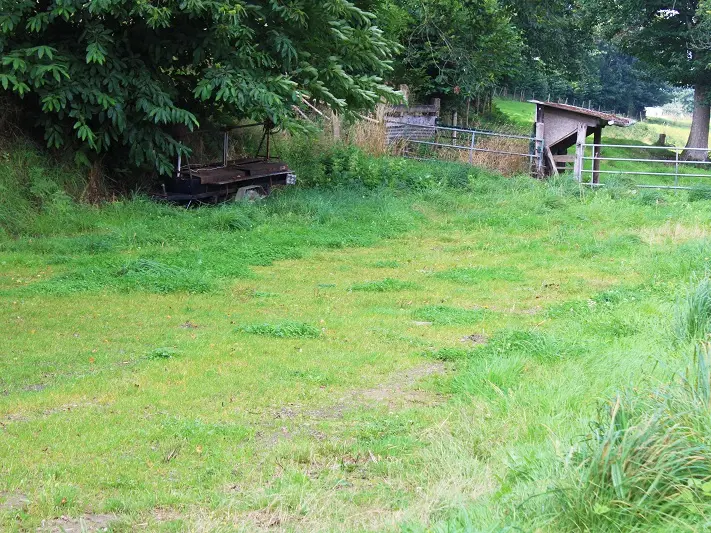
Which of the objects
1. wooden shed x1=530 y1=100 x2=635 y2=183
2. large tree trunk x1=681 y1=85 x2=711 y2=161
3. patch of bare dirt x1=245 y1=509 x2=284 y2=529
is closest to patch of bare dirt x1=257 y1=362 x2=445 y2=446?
patch of bare dirt x1=245 y1=509 x2=284 y2=529

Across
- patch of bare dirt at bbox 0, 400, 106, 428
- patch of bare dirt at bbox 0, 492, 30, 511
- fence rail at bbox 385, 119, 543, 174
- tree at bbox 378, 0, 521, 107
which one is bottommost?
patch of bare dirt at bbox 0, 492, 30, 511

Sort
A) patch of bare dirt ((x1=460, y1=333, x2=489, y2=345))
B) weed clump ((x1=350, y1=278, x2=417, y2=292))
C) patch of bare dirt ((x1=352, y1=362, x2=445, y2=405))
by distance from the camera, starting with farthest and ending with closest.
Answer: weed clump ((x1=350, y1=278, x2=417, y2=292)) < patch of bare dirt ((x1=460, y1=333, x2=489, y2=345)) < patch of bare dirt ((x1=352, y1=362, x2=445, y2=405))

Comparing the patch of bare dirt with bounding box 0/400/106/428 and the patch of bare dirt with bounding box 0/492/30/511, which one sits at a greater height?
the patch of bare dirt with bounding box 0/400/106/428

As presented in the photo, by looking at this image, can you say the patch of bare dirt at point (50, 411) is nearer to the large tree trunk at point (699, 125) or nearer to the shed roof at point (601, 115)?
the shed roof at point (601, 115)

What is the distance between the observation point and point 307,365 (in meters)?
8.06

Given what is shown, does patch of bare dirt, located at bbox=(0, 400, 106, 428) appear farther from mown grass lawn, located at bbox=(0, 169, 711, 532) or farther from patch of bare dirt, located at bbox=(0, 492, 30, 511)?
patch of bare dirt, located at bbox=(0, 492, 30, 511)

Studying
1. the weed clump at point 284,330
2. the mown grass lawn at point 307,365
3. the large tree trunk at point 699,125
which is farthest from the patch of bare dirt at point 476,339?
the large tree trunk at point 699,125

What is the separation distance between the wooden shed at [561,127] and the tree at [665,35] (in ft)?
37.8

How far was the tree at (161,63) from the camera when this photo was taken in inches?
579

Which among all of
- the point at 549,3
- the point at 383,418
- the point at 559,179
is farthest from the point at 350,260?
the point at 549,3

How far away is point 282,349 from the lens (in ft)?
28.2

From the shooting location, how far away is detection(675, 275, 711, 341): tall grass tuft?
7.67 metres

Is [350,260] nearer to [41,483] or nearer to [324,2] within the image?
[324,2]

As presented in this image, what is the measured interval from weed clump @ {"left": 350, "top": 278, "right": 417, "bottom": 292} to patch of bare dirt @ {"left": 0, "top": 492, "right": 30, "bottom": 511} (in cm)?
683
